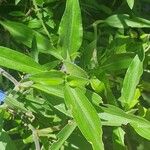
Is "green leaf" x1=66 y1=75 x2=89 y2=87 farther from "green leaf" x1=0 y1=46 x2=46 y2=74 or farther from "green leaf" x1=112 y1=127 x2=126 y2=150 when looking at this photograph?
"green leaf" x1=112 y1=127 x2=126 y2=150

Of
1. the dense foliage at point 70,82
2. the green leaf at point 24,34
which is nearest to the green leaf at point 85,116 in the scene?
the dense foliage at point 70,82

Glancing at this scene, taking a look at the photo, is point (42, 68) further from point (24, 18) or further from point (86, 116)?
point (24, 18)

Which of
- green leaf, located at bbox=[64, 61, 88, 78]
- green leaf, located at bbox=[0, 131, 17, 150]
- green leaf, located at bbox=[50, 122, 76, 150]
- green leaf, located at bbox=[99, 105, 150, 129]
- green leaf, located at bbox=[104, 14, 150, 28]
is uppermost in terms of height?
green leaf, located at bbox=[64, 61, 88, 78]

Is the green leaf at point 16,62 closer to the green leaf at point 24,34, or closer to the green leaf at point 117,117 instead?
the green leaf at point 117,117

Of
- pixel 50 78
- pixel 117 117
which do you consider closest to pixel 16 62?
pixel 50 78

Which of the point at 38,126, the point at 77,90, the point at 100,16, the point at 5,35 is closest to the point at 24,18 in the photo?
the point at 5,35

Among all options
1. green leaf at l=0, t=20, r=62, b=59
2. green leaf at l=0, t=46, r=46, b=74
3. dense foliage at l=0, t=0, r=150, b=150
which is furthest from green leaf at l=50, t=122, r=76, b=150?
green leaf at l=0, t=20, r=62, b=59

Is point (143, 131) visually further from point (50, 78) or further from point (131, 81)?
point (50, 78)
